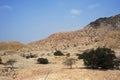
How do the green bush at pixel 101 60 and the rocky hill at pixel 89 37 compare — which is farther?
the rocky hill at pixel 89 37

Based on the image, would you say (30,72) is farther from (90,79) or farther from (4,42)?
(4,42)

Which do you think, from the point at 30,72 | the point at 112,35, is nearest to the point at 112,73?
the point at 30,72

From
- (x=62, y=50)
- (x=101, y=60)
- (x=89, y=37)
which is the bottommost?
(x=101, y=60)

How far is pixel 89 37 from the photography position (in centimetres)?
9294

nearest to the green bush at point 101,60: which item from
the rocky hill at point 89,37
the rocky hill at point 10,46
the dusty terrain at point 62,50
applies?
the dusty terrain at point 62,50

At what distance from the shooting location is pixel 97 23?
367 feet

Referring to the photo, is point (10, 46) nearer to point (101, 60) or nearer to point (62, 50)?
point (62, 50)

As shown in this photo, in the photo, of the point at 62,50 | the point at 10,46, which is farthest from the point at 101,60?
the point at 10,46

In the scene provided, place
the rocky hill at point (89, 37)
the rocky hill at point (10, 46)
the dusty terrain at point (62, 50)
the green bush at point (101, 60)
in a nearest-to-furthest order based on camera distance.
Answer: the dusty terrain at point (62, 50), the green bush at point (101, 60), the rocky hill at point (89, 37), the rocky hill at point (10, 46)

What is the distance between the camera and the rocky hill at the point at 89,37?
274ft

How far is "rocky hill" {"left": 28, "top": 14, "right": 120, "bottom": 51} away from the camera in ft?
274

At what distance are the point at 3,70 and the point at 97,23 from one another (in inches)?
3424

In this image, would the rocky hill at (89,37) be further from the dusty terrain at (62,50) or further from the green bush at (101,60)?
the green bush at (101,60)

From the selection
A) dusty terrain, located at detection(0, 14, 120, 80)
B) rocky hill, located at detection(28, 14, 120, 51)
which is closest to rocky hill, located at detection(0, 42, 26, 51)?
dusty terrain, located at detection(0, 14, 120, 80)
